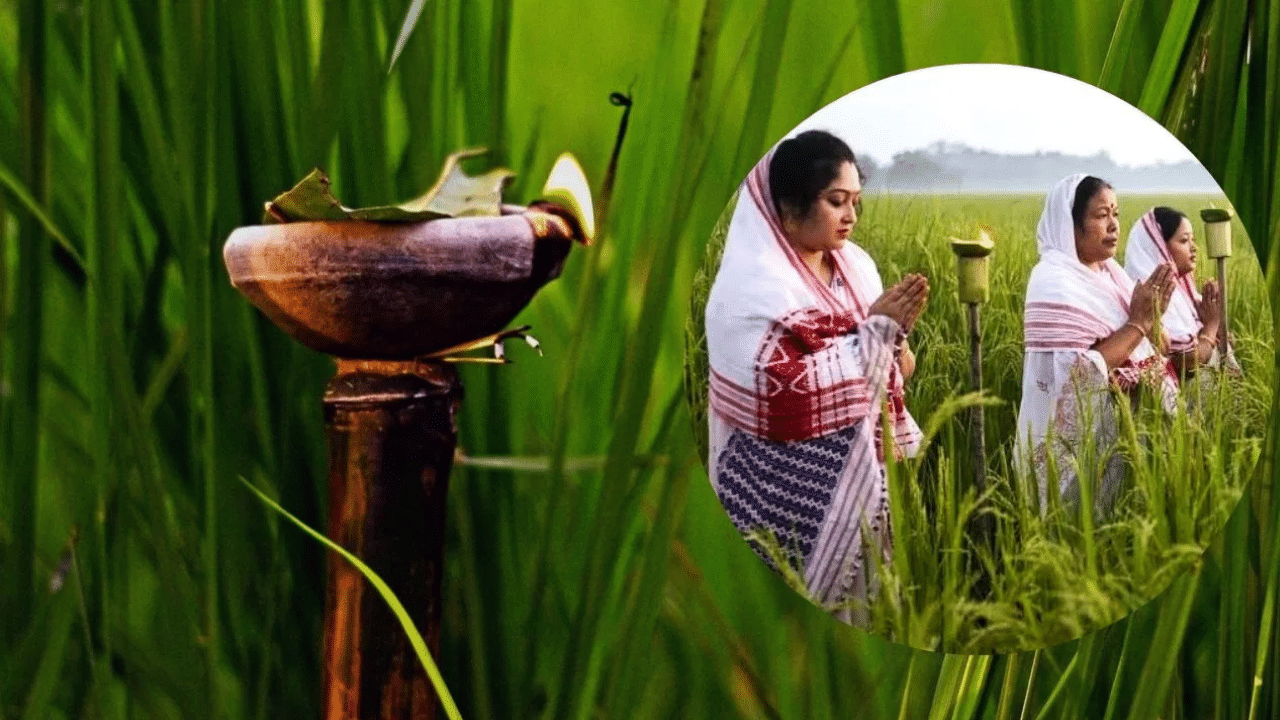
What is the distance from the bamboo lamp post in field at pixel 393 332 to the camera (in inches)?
16.6

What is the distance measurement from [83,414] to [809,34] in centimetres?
45

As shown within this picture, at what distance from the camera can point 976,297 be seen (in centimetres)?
55

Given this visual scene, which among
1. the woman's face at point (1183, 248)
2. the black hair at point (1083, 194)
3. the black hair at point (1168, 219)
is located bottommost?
the woman's face at point (1183, 248)

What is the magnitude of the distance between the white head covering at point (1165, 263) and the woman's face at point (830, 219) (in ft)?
0.41

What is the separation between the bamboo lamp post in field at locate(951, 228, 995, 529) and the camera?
54cm

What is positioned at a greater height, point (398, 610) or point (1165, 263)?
point (1165, 263)

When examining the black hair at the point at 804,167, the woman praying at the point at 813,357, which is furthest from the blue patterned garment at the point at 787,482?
the black hair at the point at 804,167

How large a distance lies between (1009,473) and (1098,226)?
12cm

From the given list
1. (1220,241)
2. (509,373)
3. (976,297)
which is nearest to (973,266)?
(976,297)

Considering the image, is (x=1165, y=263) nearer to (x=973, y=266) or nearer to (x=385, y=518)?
(x=973, y=266)

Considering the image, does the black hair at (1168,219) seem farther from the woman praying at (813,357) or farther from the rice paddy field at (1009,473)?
the woman praying at (813,357)

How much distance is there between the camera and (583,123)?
2.20 feet

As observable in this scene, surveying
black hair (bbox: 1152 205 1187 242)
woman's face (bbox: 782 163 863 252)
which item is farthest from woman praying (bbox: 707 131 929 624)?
black hair (bbox: 1152 205 1187 242)

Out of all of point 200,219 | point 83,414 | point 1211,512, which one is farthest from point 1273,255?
point 83,414
